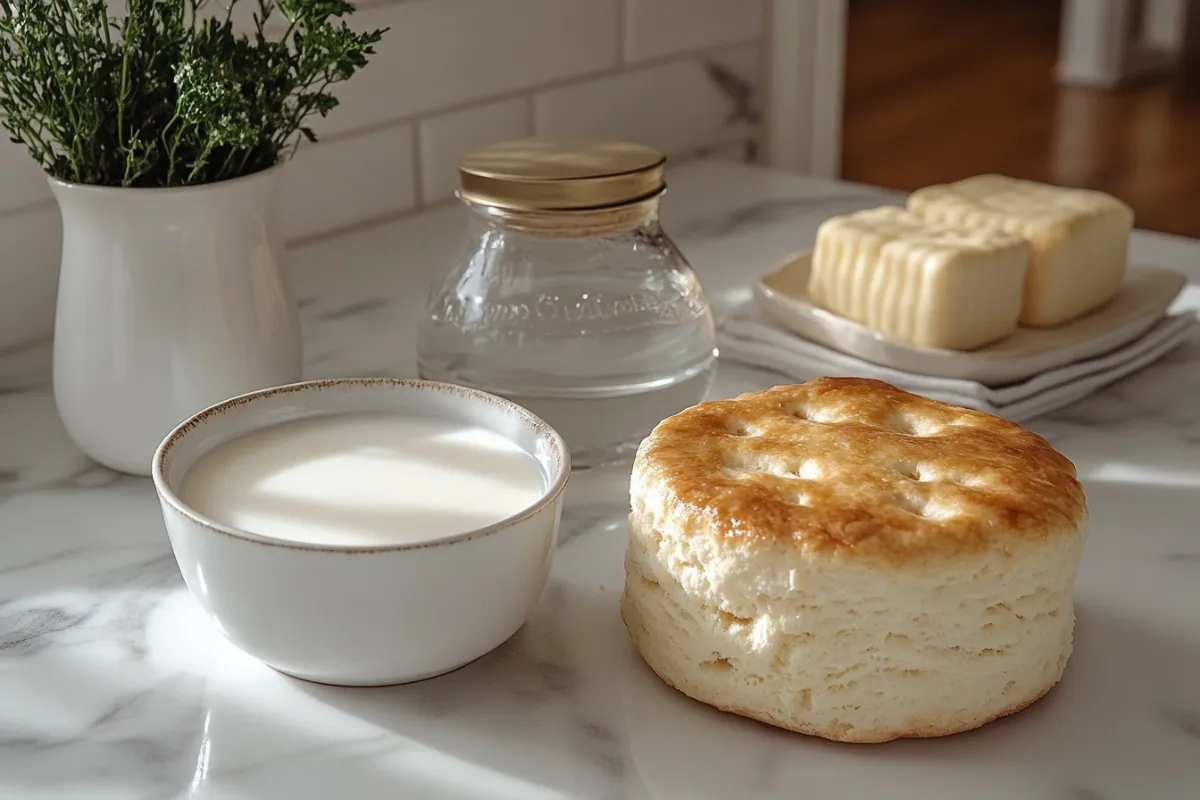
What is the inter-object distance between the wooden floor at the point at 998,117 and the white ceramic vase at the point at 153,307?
202 centimetres

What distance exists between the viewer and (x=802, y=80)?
1578 mm

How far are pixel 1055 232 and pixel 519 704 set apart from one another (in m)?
0.54

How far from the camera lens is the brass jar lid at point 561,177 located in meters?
0.73

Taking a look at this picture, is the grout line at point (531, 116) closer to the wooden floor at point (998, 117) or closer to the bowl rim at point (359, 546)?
the bowl rim at point (359, 546)

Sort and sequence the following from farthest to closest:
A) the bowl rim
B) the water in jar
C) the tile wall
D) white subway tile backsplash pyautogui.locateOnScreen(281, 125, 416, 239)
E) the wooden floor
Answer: the wooden floor
white subway tile backsplash pyautogui.locateOnScreen(281, 125, 416, 239)
the tile wall
the water in jar
the bowl rim

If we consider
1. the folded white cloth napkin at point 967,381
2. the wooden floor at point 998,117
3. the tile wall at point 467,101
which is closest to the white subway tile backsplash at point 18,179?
the tile wall at point 467,101

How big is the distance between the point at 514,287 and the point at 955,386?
0.28m

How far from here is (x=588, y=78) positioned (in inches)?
54.4

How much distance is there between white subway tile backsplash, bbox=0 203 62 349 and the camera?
0.97 metres

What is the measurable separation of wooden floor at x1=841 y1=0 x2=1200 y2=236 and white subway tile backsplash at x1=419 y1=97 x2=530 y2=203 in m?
1.44

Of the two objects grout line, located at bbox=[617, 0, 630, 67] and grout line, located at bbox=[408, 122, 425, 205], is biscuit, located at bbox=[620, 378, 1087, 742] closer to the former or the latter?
grout line, located at bbox=[408, 122, 425, 205]

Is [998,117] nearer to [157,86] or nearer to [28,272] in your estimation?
[28,272]

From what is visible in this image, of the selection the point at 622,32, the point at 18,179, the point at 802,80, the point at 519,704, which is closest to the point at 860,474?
the point at 519,704

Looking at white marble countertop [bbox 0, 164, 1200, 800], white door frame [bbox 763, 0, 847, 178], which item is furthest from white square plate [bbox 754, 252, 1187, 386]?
white door frame [bbox 763, 0, 847, 178]
